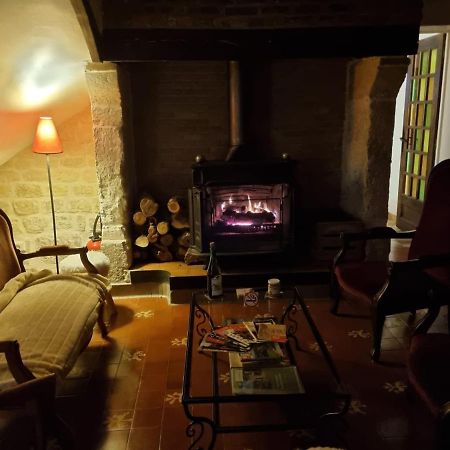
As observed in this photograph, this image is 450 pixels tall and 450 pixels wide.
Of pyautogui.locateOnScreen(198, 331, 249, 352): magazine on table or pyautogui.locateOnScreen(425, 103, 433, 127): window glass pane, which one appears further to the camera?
pyautogui.locateOnScreen(425, 103, 433, 127): window glass pane

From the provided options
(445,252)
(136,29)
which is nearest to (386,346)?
(445,252)

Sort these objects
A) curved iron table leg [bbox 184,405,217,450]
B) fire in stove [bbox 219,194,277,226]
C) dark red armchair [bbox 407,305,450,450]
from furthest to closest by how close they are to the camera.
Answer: fire in stove [bbox 219,194,277,226]
curved iron table leg [bbox 184,405,217,450]
dark red armchair [bbox 407,305,450,450]

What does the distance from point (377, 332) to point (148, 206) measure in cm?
205

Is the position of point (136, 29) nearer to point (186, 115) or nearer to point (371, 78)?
point (186, 115)

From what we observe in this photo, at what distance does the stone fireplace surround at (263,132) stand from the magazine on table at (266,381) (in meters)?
1.99

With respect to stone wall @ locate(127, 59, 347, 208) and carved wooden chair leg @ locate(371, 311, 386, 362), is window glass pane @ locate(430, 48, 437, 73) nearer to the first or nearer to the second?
stone wall @ locate(127, 59, 347, 208)

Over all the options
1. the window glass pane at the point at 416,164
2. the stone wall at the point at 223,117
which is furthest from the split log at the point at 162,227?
the window glass pane at the point at 416,164

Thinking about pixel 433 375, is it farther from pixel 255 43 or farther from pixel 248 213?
pixel 255 43

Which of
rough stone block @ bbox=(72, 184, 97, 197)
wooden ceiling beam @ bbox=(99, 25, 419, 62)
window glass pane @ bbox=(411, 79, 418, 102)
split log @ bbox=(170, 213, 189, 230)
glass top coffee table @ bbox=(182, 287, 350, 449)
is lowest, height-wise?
glass top coffee table @ bbox=(182, 287, 350, 449)

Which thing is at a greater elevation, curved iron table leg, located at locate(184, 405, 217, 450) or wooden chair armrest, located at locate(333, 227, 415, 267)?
wooden chair armrest, located at locate(333, 227, 415, 267)

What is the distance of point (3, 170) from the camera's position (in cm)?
404

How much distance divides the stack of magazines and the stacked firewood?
1594mm

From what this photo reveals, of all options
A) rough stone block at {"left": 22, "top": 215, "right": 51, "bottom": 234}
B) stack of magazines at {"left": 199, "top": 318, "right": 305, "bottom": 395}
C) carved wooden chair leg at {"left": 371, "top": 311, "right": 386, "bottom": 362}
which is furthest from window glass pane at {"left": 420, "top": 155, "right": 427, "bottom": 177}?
rough stone block at {"left": 22, "top": 215, "right": 51, "bottom": 234}

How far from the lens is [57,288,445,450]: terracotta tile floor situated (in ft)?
6.81
